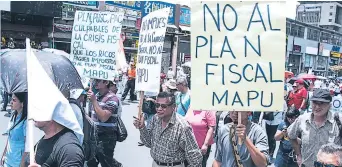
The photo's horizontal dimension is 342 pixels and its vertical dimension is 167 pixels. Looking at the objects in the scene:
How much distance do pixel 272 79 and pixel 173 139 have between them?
1.22 metres

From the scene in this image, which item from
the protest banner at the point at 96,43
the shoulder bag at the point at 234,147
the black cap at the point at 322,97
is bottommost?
the shoulder bag at the point at 234,147

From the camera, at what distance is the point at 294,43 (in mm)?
55531

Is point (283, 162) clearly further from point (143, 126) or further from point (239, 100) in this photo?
point (239, 100)

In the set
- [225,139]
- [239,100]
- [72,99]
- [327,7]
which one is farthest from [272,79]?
[327,7]

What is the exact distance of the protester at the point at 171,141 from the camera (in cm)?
359

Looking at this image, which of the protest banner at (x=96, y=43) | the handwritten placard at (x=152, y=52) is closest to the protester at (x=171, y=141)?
the handwritten placard at (x=152, y=52)

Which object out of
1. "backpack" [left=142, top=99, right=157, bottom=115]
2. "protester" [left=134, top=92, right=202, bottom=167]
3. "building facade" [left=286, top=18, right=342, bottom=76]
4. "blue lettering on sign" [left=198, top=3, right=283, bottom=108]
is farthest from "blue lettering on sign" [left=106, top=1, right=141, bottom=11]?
"building facade" [left=286, top=18, right=342, bottom=76]

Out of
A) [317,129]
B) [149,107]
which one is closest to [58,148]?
[317,129]

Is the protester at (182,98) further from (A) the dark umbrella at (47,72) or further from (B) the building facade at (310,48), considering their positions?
(B) the building facade at (310,48)

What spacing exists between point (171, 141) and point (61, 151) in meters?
1.30

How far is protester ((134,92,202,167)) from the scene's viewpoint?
11.8 feet

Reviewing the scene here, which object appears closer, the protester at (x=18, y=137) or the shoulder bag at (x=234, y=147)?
the shoulder bag at (x=234, y=147)

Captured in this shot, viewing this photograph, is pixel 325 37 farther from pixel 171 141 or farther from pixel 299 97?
pixel 171 141

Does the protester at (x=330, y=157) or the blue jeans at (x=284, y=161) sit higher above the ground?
the protester at (x=330, y=157)
